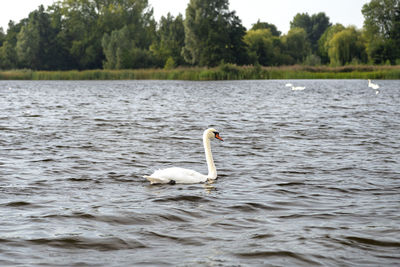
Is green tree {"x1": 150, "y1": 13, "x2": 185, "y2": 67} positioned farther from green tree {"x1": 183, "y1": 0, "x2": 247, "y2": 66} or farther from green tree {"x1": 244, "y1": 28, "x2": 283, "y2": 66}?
green tree {"x1": 244, "y1": 28, "x2": 283, "y2": 66}

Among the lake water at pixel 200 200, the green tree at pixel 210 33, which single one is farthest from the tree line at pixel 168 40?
the lake water at pixel 200 200

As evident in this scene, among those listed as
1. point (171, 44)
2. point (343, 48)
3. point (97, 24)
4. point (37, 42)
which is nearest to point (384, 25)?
point (343, 48)

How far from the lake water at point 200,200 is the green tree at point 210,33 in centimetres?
6273

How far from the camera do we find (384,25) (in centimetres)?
8719

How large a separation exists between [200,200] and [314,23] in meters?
159

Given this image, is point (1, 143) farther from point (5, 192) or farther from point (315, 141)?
point (315, 141)

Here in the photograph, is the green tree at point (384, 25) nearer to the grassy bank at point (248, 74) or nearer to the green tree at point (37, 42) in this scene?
the grassy bank at point (248, 74)

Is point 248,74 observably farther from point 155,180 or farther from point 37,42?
point 155,180

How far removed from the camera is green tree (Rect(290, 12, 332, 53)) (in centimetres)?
15662

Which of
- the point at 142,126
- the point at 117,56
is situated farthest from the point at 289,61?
the point at 142,126

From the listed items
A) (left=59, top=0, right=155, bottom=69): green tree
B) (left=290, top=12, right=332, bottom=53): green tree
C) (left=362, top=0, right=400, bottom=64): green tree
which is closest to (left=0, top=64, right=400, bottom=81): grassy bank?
(left=362, top=0, right=400, bottom=64): green tree

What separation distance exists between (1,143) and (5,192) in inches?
228

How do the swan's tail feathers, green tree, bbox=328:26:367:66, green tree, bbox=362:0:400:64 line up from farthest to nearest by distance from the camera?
green tree, bbox=362:0:400:64
green tree, bbox=328:26:367:66
the swan's tail feathers

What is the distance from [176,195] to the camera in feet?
26.5
